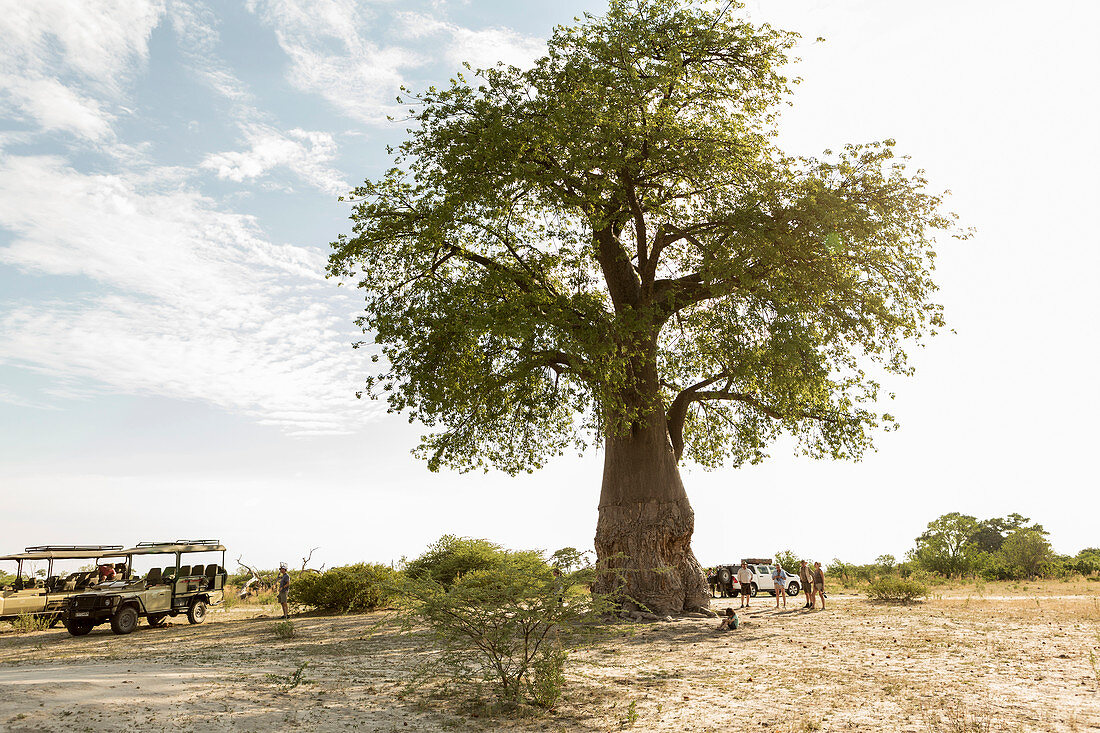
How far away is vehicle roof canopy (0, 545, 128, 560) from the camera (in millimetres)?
20547

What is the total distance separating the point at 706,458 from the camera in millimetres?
25766

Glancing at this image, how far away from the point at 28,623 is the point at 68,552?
2136 mm

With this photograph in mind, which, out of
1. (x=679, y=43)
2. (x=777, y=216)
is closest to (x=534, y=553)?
(x=777, y=216)

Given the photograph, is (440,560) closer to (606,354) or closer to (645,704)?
(606,354)

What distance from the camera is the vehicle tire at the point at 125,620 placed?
19078 millimetres

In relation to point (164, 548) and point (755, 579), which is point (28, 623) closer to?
point (164, 548)

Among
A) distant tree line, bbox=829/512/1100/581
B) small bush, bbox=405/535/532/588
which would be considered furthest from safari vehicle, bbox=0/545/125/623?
distant tree line, bbox=829/512/1100/581

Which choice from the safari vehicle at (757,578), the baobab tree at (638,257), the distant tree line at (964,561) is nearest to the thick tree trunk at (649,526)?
the baobab tree at (638,257)

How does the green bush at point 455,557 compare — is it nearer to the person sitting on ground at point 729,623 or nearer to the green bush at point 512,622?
the person sitting on ground at point 729,623

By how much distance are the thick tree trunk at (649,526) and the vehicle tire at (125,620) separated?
13.1 metres

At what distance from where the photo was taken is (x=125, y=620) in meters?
19.4

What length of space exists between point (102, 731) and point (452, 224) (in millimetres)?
13965

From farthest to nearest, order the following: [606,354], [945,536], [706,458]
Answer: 1. [945,536]
2. [706,458]
3. [606,354]

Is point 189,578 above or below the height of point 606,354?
below
